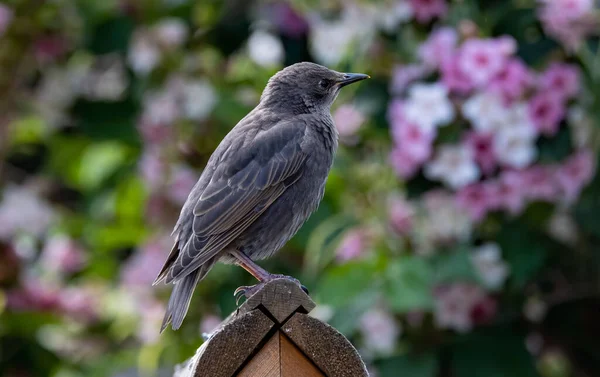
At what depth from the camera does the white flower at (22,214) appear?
19.1 feet

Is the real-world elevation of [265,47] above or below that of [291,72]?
above

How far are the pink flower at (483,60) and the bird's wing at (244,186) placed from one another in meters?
1.10

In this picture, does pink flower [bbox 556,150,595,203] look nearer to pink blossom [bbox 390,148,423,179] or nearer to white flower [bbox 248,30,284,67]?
pink blossom [bbox 390,148,423,179]

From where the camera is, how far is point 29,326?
222 inches

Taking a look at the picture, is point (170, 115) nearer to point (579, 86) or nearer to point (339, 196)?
point (339, 196)

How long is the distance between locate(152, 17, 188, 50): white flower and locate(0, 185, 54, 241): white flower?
4.24 ft

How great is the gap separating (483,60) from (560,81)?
1.33 ft

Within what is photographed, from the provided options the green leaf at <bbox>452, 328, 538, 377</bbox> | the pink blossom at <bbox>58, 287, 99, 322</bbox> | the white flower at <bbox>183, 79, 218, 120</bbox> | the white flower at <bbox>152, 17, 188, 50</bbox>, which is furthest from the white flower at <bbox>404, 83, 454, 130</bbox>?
the pink blossom at <bbox>58, 287, 99, 322</bbox>

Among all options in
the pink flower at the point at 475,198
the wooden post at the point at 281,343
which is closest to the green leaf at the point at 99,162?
the pink flower at the point at 475,198

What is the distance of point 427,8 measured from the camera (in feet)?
15.5

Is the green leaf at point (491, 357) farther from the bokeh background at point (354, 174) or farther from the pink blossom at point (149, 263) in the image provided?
the pink blossom at point (149, 263)

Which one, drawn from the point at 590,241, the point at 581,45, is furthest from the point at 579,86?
the point at 590,241

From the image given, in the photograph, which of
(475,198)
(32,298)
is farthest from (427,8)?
(32,298)

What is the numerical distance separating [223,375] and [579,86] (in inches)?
109
